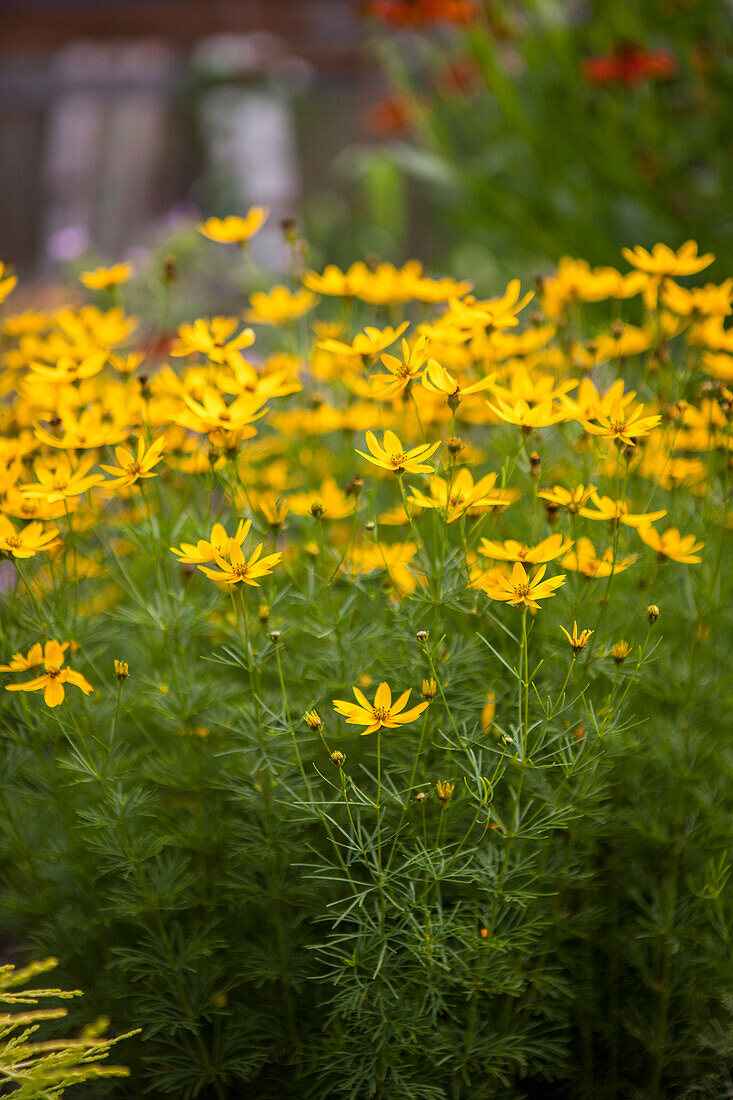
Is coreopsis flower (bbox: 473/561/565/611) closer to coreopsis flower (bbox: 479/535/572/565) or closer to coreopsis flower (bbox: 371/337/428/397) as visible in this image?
coreopsis flower (bbox: 479/535/572/565)

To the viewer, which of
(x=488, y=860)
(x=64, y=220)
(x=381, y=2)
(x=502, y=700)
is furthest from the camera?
(x=64, y=220)

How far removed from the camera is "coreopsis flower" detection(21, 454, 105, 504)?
1030 millimetres

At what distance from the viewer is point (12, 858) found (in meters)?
1.26

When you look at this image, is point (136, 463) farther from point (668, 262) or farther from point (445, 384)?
point (668, 262)

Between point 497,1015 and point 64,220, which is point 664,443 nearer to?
point 497,1015

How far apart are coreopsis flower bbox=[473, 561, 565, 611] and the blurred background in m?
2.17

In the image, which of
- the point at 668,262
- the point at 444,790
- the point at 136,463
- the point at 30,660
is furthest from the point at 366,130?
the point at 444,790

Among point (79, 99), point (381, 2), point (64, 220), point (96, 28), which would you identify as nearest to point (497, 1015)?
point (381, 2)

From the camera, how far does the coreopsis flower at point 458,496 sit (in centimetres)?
98

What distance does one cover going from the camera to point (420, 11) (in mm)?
2646

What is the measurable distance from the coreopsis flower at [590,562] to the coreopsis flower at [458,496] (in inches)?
4.5

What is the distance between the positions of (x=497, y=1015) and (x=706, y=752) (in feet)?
1.35

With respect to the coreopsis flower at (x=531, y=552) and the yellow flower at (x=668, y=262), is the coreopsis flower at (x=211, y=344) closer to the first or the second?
the coreopsis flower at (x=531, y=552)

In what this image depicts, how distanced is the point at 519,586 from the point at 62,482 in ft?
1.70
